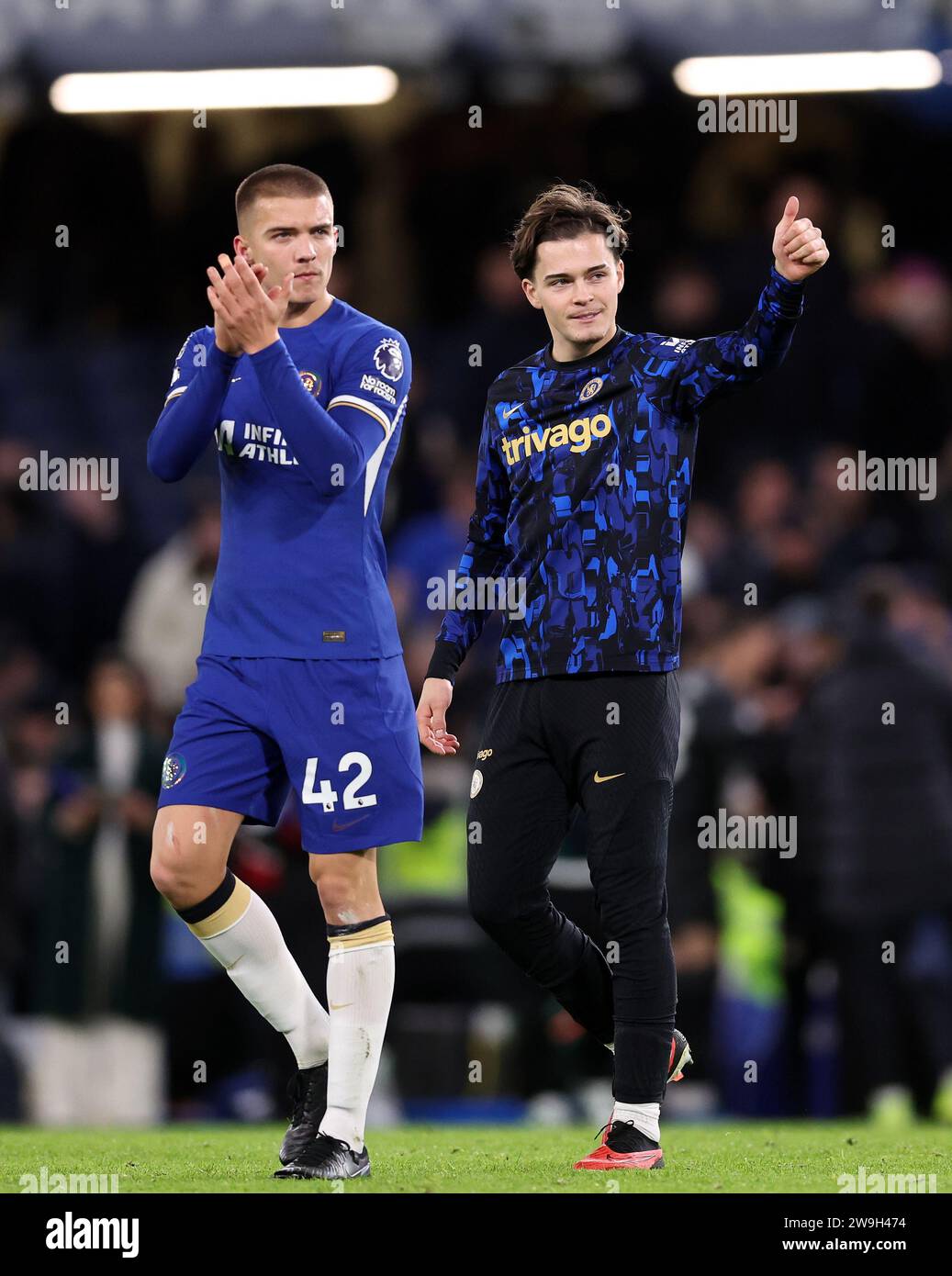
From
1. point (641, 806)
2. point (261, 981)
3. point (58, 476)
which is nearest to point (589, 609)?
point (641, 806)

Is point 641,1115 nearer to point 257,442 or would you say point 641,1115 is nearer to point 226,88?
point 257,442

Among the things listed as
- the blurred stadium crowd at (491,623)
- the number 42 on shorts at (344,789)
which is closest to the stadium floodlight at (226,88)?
the blurred stadium crowd at (491,623)

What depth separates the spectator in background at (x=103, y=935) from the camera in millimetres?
8477

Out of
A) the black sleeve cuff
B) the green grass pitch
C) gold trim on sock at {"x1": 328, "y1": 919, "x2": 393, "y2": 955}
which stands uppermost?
the black sleeve cuff

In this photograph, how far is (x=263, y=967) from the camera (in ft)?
15.3

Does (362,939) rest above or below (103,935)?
above

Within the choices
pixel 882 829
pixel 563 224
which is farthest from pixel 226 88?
pixel 563 224

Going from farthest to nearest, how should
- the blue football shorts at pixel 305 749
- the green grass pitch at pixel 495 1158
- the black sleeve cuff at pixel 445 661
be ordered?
the black sleeve cuff at pixel 445 661 → the blue football shorts at pixel 305 749 → the green grass pitch at pixel 495 1158

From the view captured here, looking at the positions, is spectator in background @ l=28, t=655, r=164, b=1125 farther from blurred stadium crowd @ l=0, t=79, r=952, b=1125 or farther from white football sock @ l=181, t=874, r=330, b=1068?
white football sock @ l=181, t=874, r=330, b=1068

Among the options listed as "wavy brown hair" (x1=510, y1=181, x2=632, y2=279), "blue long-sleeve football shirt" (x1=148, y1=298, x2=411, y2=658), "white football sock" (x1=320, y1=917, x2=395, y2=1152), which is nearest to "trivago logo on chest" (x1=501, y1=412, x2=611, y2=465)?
"blue long-sleeve football shirt" (x1=148, y1=298, x2=411, y2=658)

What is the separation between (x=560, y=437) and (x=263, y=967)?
143 cm

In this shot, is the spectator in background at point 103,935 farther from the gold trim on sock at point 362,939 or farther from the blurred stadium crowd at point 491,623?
the gold trim on sock at point 362,939

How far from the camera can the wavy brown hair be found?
15.7 feet

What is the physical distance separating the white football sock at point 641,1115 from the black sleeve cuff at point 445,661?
44.3 inches
